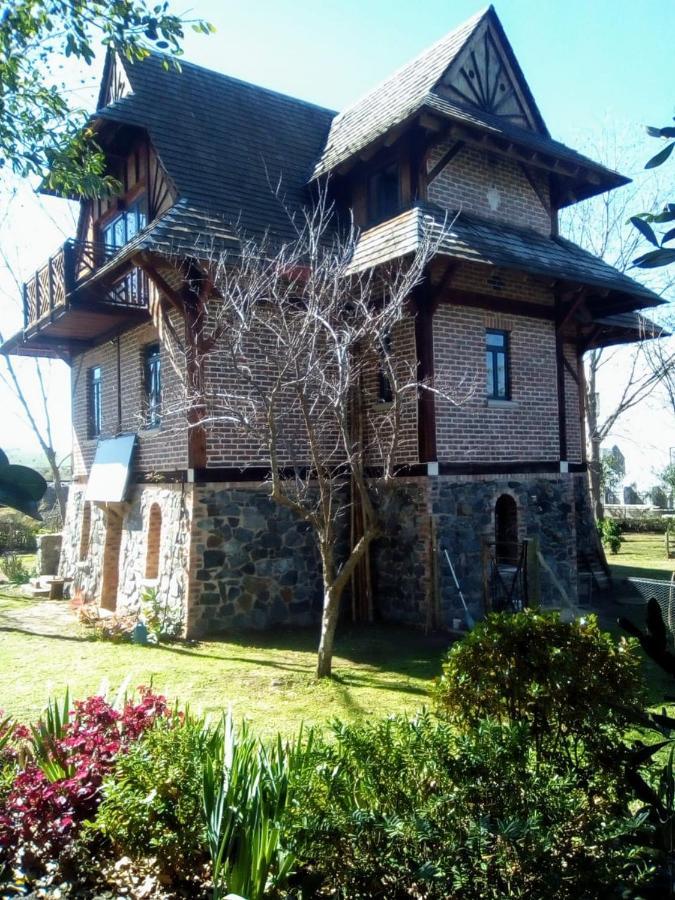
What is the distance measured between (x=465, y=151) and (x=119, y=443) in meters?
8.16

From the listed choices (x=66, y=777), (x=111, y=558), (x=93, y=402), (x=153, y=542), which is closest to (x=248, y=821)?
(x=66, y=777)

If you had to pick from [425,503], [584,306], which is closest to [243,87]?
[584,306]

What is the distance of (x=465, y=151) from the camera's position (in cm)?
1221

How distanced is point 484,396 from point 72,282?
734 cm

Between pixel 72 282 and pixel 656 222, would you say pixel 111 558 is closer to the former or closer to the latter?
pixel 72 282

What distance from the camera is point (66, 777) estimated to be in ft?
13.3

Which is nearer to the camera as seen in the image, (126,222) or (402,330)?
(402,330)

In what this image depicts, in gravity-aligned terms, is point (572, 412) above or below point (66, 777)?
above

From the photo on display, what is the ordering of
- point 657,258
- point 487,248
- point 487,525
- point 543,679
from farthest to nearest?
point 487,525 < point 487,248 < point 543,679 < point 657,258

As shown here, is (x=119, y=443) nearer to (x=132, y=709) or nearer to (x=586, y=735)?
(x=132, y=709)

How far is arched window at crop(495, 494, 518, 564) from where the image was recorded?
40.4ft

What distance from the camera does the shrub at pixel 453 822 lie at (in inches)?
117

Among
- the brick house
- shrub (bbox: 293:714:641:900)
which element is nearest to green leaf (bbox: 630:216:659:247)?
shrub (bbox: 293:714:641:900)

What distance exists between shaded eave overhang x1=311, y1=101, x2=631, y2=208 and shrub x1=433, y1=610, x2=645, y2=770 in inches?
340
